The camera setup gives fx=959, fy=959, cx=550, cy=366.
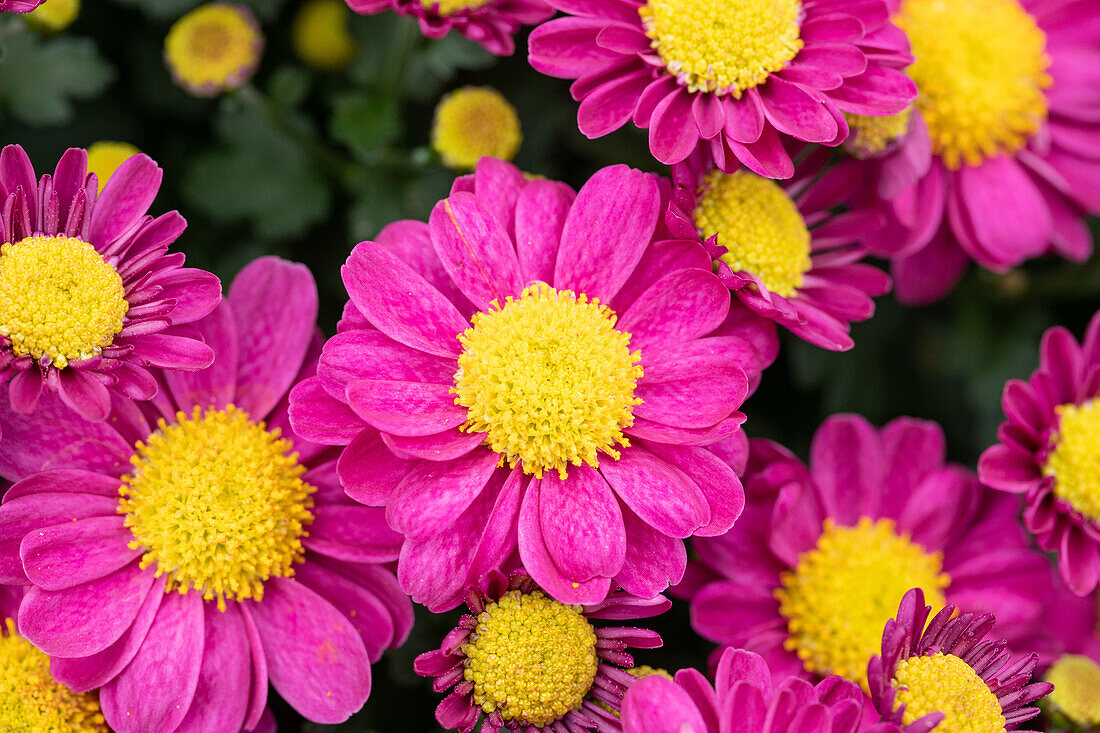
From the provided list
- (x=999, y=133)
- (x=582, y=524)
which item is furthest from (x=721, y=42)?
(x=999, y=133)

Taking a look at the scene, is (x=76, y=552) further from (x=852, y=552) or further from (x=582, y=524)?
(x=852, y=552)

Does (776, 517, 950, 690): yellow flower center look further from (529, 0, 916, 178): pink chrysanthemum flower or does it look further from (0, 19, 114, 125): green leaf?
(0, 19, 114, 125): green leaf

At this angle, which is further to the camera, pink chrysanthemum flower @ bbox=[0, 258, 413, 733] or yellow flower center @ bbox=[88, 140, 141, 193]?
yellow flower center @ bbox=[88, 140, 141, 193]

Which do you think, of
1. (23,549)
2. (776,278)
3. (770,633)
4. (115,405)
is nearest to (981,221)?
(776,278)

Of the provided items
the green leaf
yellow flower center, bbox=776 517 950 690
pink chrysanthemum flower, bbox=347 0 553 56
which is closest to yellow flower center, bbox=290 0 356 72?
the green leaf

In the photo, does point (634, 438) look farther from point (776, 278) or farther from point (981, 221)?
point (981, 221)

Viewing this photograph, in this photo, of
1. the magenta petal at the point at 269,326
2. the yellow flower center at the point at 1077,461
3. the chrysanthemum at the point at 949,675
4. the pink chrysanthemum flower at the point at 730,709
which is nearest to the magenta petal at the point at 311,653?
the magenta petal at the point at 269,326

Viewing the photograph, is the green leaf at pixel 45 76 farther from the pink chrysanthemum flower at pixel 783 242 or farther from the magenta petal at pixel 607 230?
the pink chrysanthemum flower at pixel 783 242
